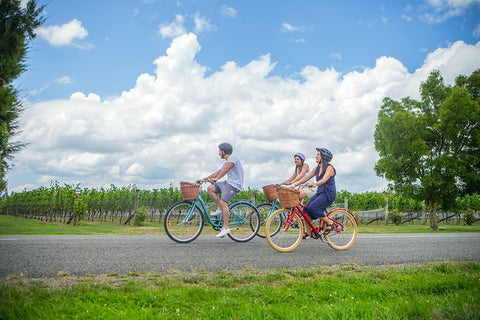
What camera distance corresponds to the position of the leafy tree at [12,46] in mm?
2768

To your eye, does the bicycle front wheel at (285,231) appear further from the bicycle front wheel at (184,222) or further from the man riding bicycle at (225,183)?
the bicycle front wheel at (184,222)

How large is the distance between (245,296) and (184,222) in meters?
4.39

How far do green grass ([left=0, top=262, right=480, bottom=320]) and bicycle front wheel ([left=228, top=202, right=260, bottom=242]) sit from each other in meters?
3.41

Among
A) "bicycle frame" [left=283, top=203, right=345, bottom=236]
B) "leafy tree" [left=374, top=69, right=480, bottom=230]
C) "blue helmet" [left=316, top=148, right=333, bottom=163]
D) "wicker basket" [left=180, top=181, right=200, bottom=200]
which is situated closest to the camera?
"bicycle frame" [left=283, top=203, right=345, bottom=236]

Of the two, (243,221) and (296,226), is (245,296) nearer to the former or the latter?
(296,226)

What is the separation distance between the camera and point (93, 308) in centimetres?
281

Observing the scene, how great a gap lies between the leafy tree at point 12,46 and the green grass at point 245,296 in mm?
1431

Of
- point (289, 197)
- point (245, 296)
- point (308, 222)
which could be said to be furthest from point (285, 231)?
point (245, 296)

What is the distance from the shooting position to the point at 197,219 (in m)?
7.49

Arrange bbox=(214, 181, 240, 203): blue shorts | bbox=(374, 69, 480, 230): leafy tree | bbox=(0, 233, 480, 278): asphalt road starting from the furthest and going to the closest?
1. bbox=(374, 69, 480, 230): leafy tree
2. bbox=(214, 181, 240, 203): blue shorts
3. bbox=(0, 233, 480, 278): asphalt road

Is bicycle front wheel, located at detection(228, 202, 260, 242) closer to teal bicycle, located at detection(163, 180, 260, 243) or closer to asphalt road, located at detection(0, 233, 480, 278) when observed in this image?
teal bicycle, located at detection(163, 180, 260, 243)

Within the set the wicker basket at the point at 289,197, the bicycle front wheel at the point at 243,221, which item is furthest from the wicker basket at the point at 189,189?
the wicker basket at the point at 289,197

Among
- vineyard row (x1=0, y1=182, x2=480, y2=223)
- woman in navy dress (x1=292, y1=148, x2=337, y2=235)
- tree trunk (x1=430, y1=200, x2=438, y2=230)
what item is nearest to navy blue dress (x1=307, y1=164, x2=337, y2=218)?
woman in navy dress (x1=292, y1=148, x2=337, y2=235)

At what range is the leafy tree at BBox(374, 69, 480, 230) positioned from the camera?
2103 centimetres
